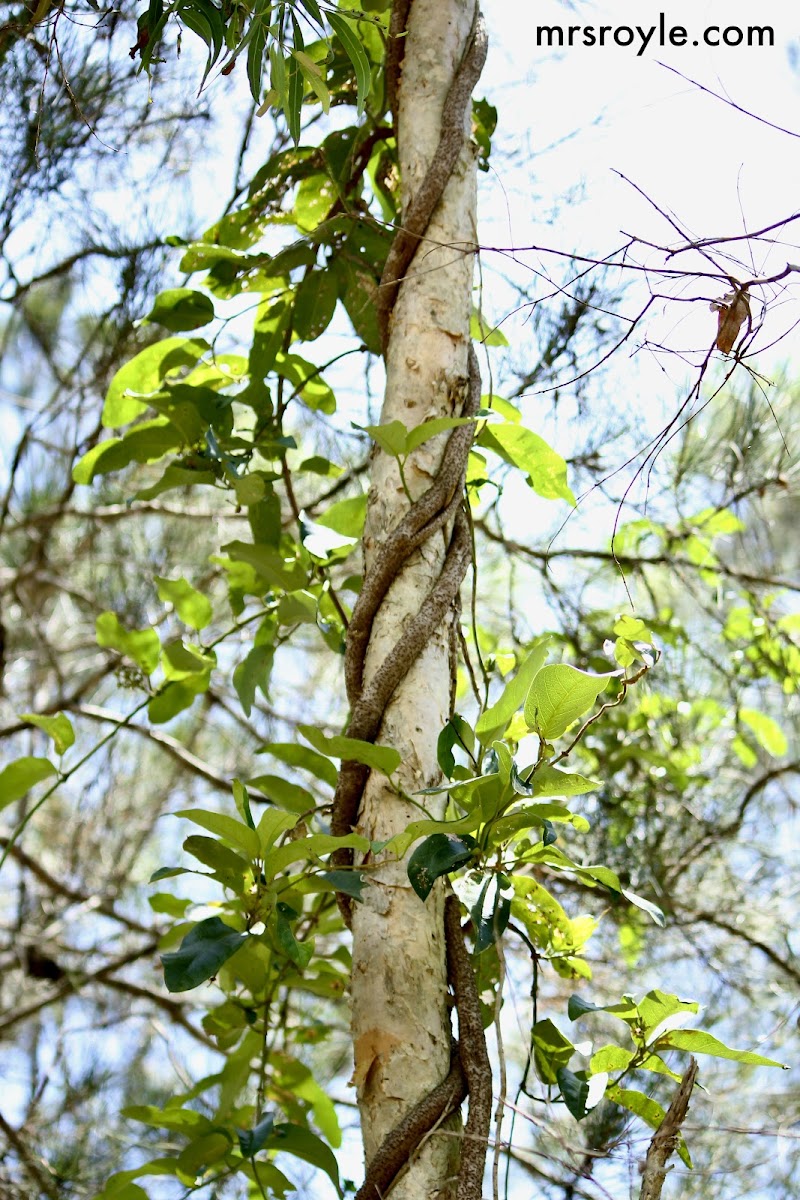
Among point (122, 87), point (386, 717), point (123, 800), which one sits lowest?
point (386, 717)

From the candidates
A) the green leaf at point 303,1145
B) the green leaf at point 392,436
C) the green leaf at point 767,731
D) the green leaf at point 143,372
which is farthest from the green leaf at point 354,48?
the green leaf at point 767,731

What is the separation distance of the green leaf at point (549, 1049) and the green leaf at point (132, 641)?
469 millimetres

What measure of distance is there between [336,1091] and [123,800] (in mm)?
889

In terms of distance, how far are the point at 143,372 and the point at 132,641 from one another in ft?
0.87

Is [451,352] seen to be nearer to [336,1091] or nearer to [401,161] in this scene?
[401,161]

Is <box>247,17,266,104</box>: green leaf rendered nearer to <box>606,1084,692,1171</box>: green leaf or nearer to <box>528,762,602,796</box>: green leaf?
<box>528,762,602,796</box>: green leaf

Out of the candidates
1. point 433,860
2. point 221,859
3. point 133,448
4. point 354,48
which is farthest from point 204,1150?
point 354,48

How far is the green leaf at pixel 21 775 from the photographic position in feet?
3.22

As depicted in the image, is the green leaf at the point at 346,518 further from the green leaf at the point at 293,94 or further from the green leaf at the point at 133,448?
the green leaf at the point at 293,94

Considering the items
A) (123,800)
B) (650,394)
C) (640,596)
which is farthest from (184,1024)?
(650,394)

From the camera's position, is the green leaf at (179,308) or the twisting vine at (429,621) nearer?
the twisting vine at (429,621)

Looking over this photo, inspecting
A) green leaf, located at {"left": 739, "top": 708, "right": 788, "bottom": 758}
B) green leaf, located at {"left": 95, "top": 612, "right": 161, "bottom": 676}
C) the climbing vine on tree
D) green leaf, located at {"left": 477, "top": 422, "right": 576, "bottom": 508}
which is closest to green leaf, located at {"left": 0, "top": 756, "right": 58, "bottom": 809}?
the climbing vine on tree

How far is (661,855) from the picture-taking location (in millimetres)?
1724

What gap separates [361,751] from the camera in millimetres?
774
